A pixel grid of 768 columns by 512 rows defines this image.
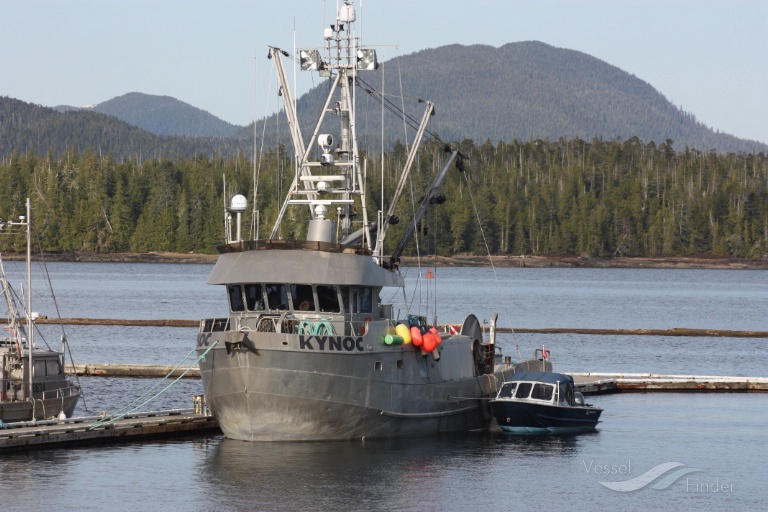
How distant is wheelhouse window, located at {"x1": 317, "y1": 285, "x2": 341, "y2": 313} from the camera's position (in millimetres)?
40500

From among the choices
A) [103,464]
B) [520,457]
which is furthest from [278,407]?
[520,457]

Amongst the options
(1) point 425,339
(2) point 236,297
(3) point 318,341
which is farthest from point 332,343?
(1) point 425,339

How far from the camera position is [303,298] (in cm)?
4062

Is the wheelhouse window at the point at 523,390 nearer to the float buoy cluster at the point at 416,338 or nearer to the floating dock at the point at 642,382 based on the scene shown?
the float buoy cluster at the point at 416,338

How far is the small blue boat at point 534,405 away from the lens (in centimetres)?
4612

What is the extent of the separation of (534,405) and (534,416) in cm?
46

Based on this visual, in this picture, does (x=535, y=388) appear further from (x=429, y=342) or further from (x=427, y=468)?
(x=427, y=468)

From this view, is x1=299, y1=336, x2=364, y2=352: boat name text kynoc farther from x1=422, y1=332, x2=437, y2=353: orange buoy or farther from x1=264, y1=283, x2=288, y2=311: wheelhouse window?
x1=422, y1=332, x2=437, y2=353: orange buoy

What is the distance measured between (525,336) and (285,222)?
320 feet

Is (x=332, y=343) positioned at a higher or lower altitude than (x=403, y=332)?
lower

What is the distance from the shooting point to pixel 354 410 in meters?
40.4

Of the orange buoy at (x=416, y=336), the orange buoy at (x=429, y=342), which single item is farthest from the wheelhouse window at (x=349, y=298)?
the orange buoy at (x=429, y=342)

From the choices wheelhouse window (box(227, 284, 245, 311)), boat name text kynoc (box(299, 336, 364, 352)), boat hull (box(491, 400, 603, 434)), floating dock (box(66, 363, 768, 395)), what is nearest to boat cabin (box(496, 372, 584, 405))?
boat hull (box(491, 400, 603, 434))

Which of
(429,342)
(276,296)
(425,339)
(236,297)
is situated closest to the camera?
(276,296)
